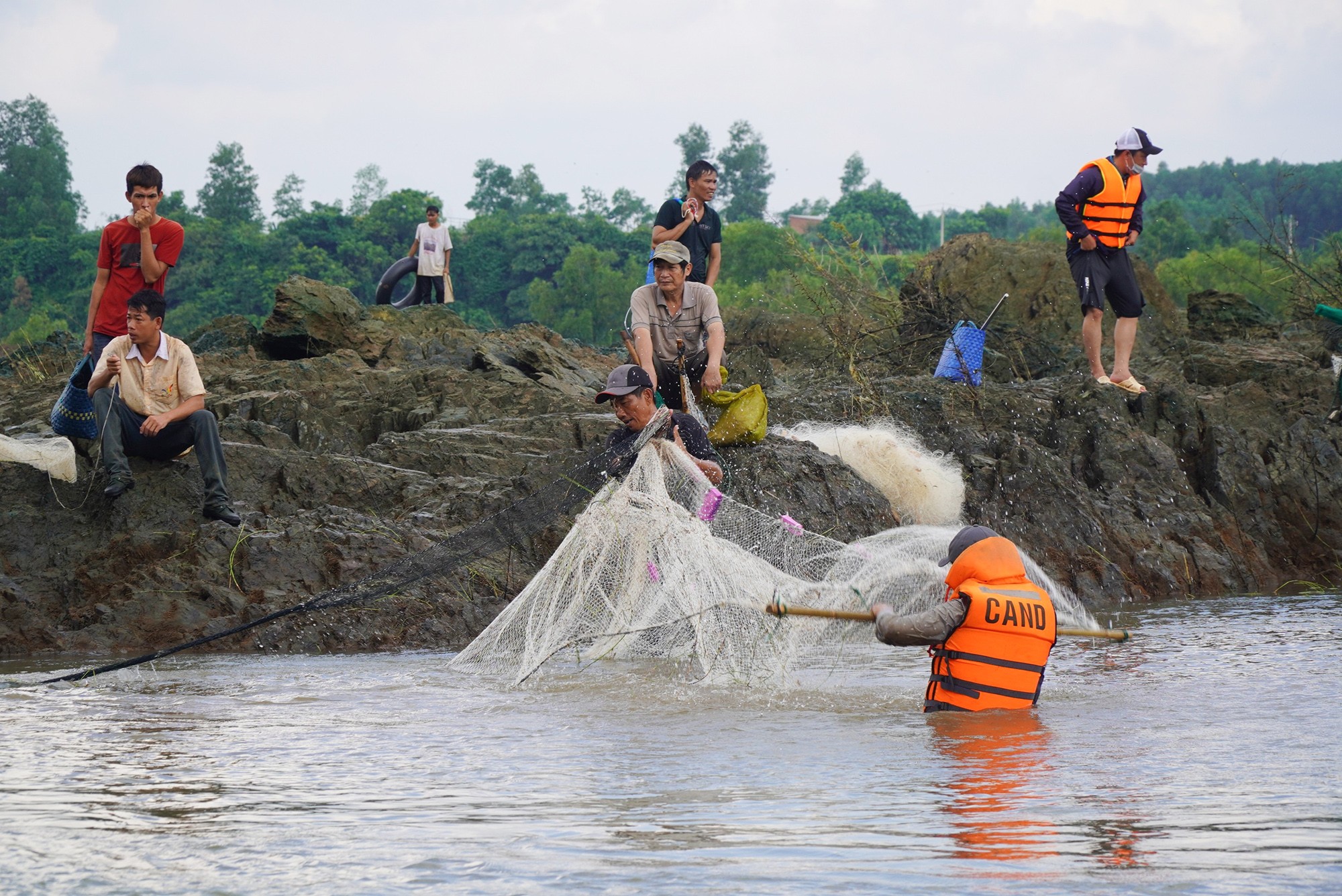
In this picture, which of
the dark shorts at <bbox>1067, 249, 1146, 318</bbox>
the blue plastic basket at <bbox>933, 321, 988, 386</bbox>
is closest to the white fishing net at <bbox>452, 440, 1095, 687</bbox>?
the dark shorts at <bbox>1067, 249, 1146, 318</bbox>

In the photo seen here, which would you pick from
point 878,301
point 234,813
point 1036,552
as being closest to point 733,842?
point 234,813

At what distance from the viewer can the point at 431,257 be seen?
1812 centimetres

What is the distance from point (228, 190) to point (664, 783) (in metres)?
98.9

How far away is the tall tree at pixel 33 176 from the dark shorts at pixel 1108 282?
282 feet

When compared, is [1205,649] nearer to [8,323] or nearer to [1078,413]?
[1078,413]

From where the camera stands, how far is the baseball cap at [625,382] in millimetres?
6789

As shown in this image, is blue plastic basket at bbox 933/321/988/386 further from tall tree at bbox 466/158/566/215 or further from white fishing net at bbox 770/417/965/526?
tall tree at bbox 466/158/566/215

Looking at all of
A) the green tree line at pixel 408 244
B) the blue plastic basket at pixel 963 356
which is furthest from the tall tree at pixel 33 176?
the blue plastic basket at pixel 963 356

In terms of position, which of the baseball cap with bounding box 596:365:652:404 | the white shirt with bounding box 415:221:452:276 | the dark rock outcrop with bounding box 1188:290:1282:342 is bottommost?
the baseball cap with bounding box 596:365:652:404

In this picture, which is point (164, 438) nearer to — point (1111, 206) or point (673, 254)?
point (673, 254)

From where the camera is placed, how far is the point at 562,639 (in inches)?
251

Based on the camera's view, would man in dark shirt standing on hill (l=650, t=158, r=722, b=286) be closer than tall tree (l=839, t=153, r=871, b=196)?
Yes

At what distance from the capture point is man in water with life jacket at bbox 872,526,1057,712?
5449 mm

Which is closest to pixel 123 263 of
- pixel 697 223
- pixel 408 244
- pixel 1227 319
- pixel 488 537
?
pixel 488 537
